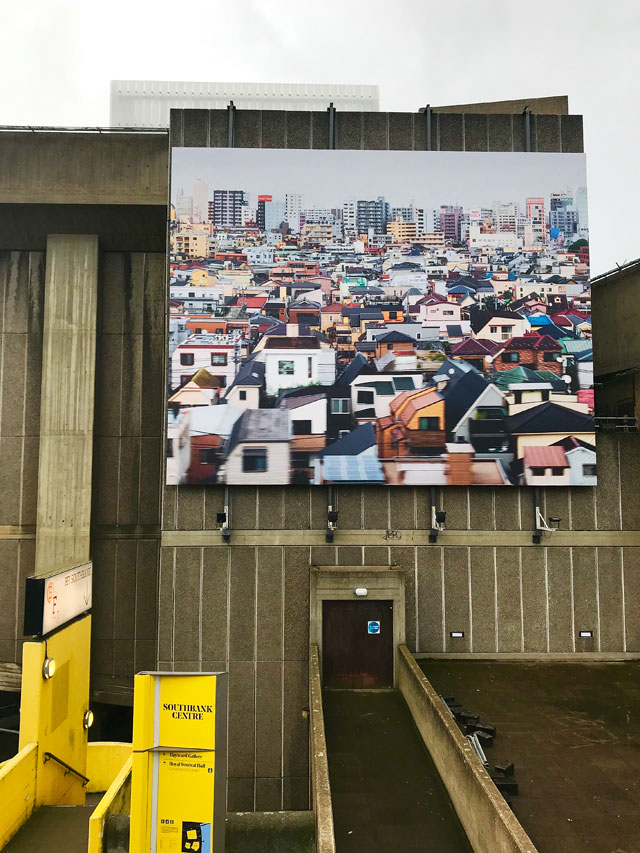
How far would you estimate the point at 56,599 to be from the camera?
10508mm

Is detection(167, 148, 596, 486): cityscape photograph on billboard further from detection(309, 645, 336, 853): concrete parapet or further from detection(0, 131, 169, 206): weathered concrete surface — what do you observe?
detection(309, 645, 336, 853): concrete parapet

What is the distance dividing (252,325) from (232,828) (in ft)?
31.1

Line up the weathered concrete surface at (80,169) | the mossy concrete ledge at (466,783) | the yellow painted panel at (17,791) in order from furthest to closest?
the weathered concrete surface at (80,169) → the yellow painted panel at (17,791) → the mossy concrete ledge at (466,783)

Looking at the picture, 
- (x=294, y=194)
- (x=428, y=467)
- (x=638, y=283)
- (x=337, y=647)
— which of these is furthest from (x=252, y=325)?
(x=638, y=283)

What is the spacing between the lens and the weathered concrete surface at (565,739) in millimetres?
6820

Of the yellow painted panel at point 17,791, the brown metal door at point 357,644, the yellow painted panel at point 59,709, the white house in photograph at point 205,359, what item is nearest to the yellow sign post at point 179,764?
the yellow painted panel at point 17,791

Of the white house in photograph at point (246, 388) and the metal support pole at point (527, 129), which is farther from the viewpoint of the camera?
the metal support pole at point (527, 129)

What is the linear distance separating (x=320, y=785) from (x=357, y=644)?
194 inches

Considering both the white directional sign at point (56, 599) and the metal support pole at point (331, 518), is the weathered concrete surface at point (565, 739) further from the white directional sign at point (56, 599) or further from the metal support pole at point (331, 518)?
the white directional sign at point (56, 599)

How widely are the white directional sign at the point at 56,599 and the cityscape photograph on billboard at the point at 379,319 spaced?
9.18 feet

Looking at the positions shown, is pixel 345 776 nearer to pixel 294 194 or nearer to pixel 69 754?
pixel 69 754

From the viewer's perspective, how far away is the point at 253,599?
12.5 m

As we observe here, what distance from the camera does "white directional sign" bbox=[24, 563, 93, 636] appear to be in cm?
987

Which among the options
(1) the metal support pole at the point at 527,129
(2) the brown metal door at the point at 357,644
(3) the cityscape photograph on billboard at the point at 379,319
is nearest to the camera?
(2) the brown metal door at the point at 357,644
